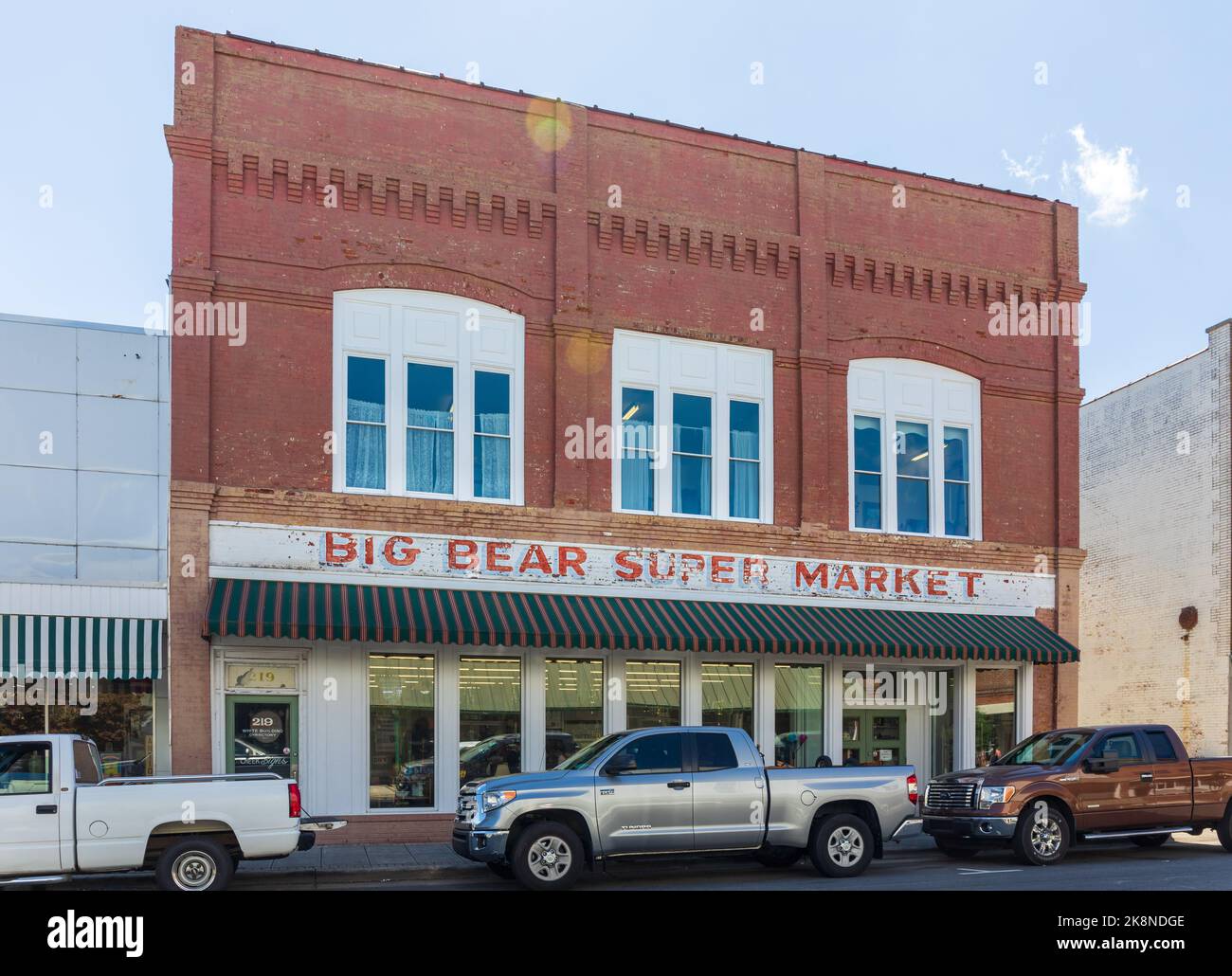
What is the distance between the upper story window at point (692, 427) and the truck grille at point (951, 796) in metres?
5.58

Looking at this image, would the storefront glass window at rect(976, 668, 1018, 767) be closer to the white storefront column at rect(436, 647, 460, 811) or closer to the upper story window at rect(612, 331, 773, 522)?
the upper story window at rect(612, 331, 773, 522)

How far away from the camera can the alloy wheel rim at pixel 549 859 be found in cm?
1420

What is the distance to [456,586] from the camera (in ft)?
63.4

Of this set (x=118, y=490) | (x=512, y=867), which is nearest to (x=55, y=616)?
(x=118, y=490)

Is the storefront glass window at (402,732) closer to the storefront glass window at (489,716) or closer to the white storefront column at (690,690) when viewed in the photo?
the storefront glass window at (489,716)

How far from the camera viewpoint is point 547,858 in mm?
14234

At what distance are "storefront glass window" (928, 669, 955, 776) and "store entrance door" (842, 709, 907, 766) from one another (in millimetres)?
543

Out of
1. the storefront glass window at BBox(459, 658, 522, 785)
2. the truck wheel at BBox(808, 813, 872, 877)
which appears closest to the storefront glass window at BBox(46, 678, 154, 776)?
the storefront glass window at BBox(459, 658, 522, 785)

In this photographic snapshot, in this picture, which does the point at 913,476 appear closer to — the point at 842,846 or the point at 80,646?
the point at 842,846

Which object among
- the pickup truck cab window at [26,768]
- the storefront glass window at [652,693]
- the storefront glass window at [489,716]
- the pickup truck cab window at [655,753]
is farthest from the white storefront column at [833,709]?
the pickup truck cab window at [26,768]

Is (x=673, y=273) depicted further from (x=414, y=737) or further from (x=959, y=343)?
(x=414, y=737)

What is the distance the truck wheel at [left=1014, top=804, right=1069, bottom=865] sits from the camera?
1658 cm

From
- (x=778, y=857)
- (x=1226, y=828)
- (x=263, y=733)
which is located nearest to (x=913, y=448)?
(x=1226, y=828)

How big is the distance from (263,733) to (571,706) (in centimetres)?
459
